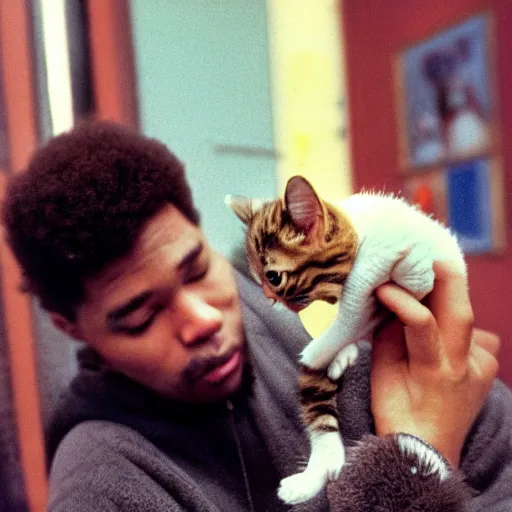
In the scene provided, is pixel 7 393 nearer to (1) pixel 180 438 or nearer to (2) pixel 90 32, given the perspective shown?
(1) pixel 180 438

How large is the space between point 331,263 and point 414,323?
0.28 ft

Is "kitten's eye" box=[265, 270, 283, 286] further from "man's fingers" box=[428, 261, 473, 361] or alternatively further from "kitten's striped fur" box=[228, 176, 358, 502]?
"man's fingers" box=[428, 261, 473, 361]

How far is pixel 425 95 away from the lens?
0.50 m

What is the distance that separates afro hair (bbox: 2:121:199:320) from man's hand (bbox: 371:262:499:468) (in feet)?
0.69

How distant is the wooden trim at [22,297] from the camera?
507mm

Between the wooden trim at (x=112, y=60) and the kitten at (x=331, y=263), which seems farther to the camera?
the wooden trim at (x=112, y=60)

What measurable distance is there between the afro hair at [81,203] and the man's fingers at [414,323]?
0.19 metres

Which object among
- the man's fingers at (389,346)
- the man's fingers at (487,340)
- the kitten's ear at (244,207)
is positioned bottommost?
the man's fingers at (487,340)

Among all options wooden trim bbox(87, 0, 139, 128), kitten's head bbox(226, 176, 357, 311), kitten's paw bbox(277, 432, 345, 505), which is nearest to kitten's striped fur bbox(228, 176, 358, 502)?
kitten's head bbox(226, 176, 357, 311)

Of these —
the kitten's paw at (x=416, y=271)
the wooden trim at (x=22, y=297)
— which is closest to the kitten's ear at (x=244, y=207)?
the kitten's paw at (x=416, y=271)

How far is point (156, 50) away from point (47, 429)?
39cm

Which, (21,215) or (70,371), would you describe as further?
(70,371)

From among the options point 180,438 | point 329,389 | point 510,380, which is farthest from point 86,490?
point 510,380

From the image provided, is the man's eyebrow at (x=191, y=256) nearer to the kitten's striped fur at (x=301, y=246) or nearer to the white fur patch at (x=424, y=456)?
the kitten's striped fur at (x=301, y=246)
